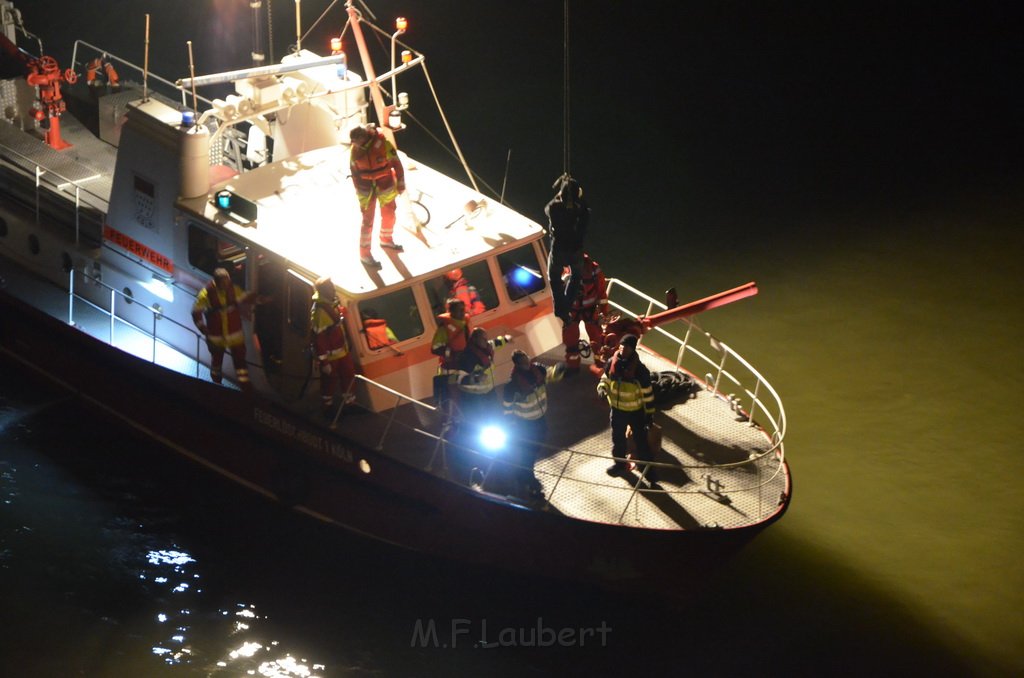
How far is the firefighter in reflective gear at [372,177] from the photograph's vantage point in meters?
12.6

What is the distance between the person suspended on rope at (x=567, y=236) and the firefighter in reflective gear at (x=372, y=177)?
1477 mm

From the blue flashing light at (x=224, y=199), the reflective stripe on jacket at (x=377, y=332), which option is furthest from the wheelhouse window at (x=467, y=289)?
the blue flashing light at (x=224, y=199)

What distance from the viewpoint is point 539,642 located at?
12.4 m

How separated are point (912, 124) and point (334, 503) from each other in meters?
12.8

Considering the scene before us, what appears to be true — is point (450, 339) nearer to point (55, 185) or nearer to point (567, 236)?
point (567, 236)

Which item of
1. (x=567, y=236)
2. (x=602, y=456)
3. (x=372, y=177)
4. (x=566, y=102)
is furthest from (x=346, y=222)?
(x=602, y=456)

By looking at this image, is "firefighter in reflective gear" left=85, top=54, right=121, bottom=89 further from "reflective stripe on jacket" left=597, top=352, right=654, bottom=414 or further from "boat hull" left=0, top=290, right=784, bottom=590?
"reflective stripe on jacket" left=597, top=352, right=654, bottom=414

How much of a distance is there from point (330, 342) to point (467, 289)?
5.39ft

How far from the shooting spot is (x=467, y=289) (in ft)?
43.5

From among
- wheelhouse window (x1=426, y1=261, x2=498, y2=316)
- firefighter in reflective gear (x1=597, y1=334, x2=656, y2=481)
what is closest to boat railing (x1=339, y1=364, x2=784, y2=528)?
firefighter in reflective gear (x1=597, y1=334, x2=656, y2=481)

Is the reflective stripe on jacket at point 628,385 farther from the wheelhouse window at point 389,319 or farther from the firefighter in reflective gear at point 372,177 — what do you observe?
the firefighter in reflective gear at point 372,177

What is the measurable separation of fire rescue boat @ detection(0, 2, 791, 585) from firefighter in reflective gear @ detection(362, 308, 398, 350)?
2 centimetres

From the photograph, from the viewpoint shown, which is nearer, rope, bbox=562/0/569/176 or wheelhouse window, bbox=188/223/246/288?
wheelhouse window, bbox=188/223/246/288

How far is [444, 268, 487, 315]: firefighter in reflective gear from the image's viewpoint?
13.1 m
